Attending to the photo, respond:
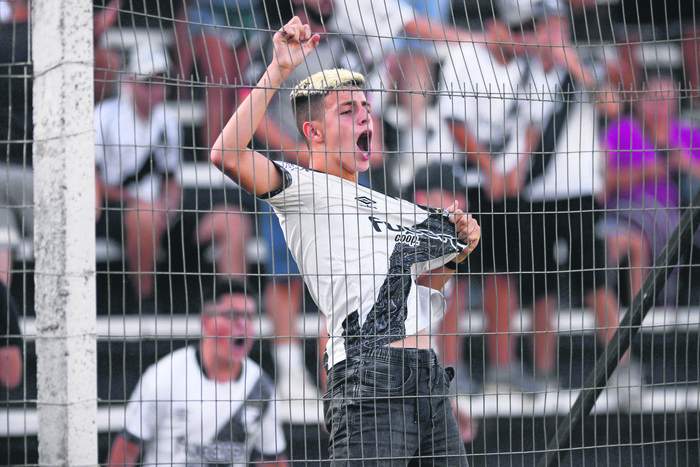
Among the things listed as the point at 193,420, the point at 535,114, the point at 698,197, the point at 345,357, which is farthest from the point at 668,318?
the point at 345,357

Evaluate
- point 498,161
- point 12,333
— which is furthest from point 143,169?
point 498,161

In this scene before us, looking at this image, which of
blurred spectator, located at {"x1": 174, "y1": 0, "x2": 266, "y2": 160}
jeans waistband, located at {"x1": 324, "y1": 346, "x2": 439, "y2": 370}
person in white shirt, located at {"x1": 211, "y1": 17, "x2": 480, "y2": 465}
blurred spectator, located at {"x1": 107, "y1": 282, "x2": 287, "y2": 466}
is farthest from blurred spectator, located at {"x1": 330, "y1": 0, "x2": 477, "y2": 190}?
jeans waistband, located at {"x1": 324, "y1": 346, "x2": 439, "y2": 370}

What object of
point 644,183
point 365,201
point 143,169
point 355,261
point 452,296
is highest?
point 143,169

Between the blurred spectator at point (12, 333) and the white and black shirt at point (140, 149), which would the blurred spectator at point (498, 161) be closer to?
the white and black shirt at point (140, 149)

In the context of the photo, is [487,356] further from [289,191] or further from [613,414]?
[289,191]

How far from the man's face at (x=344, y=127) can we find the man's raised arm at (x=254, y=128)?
229 mm

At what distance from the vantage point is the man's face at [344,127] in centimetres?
253

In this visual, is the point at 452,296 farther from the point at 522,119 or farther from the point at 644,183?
the point at 644,183

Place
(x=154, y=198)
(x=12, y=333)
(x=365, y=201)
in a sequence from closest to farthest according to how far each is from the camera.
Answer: (x=365, y=201) → (x=12, y=333) → (x=154, y=198)

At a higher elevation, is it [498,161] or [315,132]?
[498,161]

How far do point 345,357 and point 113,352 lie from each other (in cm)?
262

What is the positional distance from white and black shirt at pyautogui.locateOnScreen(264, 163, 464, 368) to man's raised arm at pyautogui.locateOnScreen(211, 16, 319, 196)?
6 centimetres

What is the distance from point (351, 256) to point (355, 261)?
20 millimetres

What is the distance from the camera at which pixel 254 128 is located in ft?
7.59
